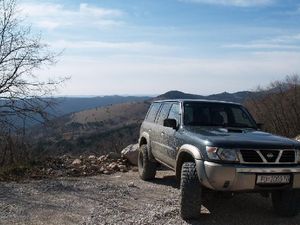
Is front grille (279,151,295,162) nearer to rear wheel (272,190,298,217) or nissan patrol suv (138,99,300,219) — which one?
nissan patrol suv (138,99,300,219)

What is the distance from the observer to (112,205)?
779 centimetres

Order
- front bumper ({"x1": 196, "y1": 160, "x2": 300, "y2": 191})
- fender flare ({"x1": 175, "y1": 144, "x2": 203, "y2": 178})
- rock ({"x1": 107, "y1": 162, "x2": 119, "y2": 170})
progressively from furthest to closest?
→ rock ({"x1": 107, "y1": 162, "x2": 119, "y2": 170}) → fender flare ({"x1": 175, "y1": 144, "x2": 203, "y2": 178}) → front bumper ({"x1": 196, "y1": 160, "x2": 300, "y2": 191})

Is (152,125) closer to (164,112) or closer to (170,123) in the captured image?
(164,112)

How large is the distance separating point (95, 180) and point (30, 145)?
18.0ft

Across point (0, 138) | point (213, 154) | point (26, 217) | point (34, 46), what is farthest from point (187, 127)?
point (34, 46)

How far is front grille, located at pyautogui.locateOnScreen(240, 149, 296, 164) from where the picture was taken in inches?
251

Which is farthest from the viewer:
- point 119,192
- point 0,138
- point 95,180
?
point 0,138

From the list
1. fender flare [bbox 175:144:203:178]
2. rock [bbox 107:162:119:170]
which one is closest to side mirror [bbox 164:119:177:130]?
fender flare [bbox 175:144:203:178]

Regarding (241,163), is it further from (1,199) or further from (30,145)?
(30,145)

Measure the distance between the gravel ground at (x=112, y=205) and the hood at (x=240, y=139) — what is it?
117cm

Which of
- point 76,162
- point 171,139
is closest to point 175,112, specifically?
point 171,139

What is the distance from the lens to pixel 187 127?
7875mm

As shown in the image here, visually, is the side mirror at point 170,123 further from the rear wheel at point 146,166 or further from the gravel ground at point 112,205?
the rear wheel at point 146,166

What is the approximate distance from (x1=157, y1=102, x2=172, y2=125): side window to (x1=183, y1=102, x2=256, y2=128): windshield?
31.3 inches
